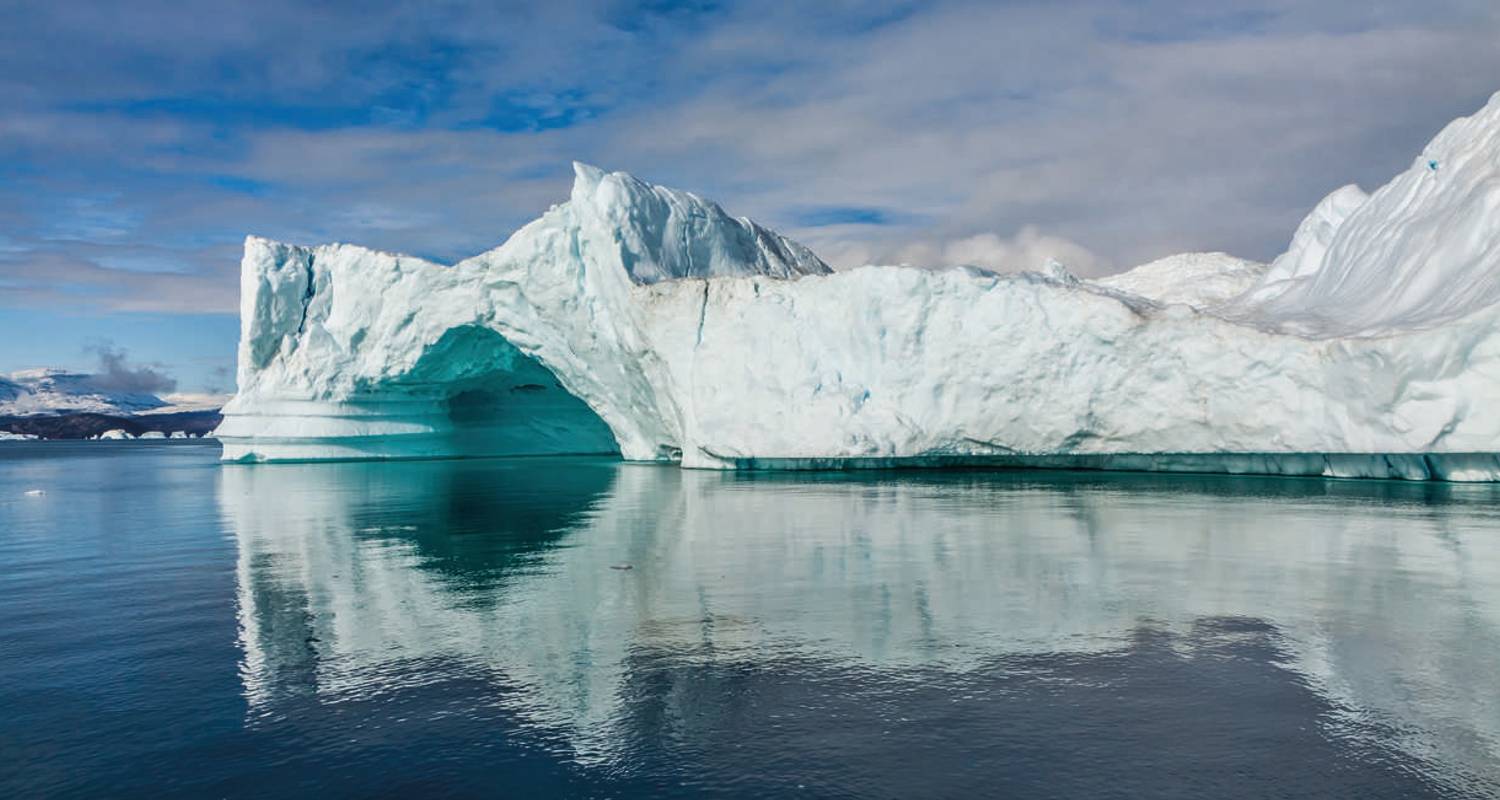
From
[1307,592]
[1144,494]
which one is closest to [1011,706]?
[1307,592]

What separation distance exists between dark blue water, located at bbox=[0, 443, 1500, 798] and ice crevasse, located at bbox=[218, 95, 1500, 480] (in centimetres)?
671

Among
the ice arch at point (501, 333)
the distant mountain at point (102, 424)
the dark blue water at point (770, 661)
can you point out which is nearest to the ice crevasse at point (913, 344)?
the ice arch at point (501, 333)

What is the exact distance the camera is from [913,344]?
2316 cm

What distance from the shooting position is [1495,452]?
650 inches

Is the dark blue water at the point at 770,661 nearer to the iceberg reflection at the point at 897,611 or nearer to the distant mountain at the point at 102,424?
the iceberg reflection at the point at 897,611

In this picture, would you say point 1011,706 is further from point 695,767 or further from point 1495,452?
point 1495,452

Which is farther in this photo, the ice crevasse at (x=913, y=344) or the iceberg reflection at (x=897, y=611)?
the ice crevasse at (x=913, y=344)

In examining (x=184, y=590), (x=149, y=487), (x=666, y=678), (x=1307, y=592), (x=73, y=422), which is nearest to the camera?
(x=666, y=678)

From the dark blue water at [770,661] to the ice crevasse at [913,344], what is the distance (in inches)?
264

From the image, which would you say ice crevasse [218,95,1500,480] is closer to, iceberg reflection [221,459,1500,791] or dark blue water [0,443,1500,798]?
iceberg reflection [221,459,1500,791]

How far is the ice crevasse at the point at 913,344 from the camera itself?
17938 millimetres

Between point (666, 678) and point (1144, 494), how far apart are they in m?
13.4

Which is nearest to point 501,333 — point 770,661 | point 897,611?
point 897,611

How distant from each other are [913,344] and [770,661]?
17971 mm
